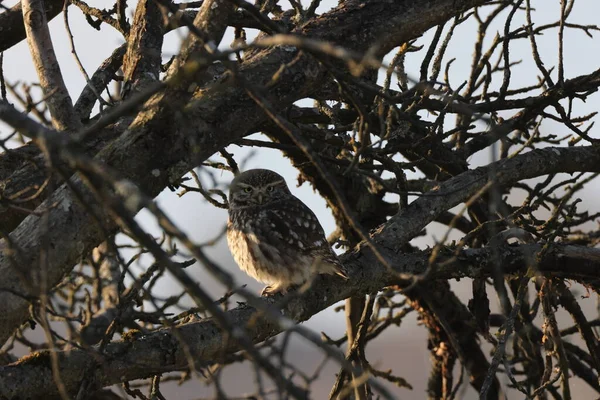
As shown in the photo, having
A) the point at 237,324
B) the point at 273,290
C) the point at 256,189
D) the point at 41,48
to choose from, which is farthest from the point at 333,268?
the point at 41,48

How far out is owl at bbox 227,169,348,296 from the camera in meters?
5.31

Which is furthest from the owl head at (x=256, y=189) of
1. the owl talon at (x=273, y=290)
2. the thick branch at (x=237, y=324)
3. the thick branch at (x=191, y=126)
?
the thick branch at (x=191, y=126)

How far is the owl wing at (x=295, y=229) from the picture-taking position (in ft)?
17.4

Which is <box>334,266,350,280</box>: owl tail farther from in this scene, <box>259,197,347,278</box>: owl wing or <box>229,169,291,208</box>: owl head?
<box>229,169,291,208</box>: owl head

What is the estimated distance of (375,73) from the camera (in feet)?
17.7

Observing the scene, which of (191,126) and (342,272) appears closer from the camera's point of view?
(191,126)

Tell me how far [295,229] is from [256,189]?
0.57 meters

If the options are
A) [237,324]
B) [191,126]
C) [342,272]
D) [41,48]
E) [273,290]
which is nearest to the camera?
[191,126]

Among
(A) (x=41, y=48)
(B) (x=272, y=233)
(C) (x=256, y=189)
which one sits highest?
(C) (x=256, y=189)

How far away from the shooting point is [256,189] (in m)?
5.93

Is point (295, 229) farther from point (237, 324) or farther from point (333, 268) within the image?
point (237, 324)

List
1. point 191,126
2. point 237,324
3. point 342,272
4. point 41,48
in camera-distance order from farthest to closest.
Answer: point 41,48
point 342,272
point 237,324
point 191,126

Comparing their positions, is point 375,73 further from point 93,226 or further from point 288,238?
point 93,226

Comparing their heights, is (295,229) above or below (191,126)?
above
